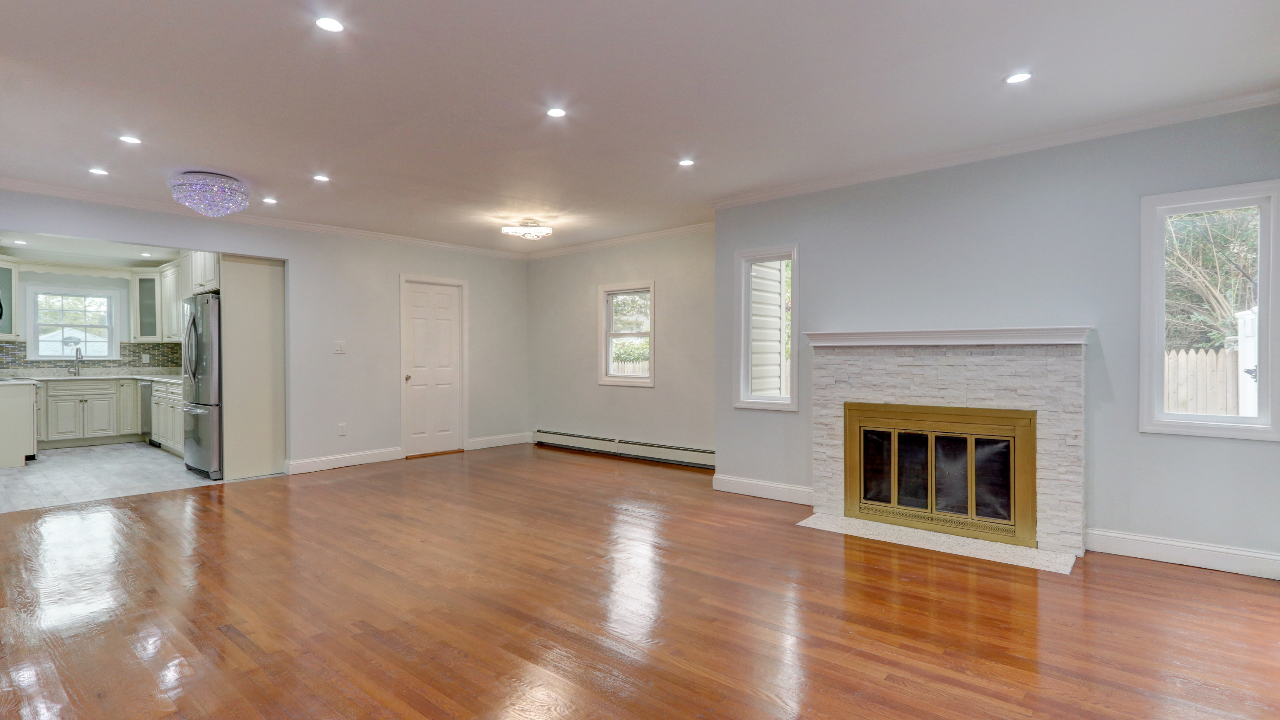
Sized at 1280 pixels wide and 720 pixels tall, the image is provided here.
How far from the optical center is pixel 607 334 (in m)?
7.39

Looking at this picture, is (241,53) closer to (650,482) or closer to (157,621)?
(157,621)

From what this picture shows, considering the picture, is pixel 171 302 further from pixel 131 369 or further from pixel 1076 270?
pixel 1076 270

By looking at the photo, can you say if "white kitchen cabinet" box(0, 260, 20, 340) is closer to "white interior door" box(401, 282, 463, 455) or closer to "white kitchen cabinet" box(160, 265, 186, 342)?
"white kitchen cabinet" box(160, 265, 186, 342)

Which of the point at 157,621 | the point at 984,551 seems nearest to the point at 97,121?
the point at 157,621

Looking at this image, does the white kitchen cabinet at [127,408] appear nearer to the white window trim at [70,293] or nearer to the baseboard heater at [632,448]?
the white window trim at [70,293]

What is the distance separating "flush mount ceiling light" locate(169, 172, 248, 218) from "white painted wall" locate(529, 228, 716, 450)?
3.74 metres

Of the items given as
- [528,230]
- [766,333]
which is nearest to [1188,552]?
[766,333]

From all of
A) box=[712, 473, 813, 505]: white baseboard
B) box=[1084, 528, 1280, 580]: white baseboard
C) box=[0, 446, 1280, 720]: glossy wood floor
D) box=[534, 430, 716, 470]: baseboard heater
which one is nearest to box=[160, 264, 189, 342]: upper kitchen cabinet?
box=[0, 446, 1280, 720]: glossy wood floor

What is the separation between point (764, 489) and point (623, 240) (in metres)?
3.35

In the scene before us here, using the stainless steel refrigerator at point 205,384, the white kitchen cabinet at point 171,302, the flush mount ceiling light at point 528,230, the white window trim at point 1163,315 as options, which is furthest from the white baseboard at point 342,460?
the white window trim at point 1163,315

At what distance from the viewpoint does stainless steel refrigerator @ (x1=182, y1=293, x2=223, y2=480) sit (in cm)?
582

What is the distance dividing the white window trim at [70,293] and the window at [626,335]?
6.65 metres

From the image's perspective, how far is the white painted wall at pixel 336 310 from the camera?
5.57 m

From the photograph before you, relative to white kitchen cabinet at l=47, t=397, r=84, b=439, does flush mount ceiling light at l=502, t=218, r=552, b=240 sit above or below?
above
